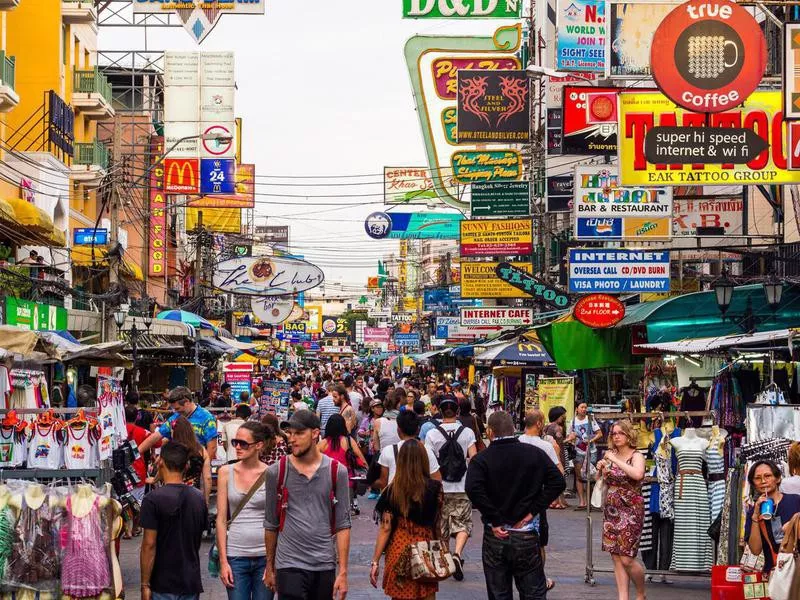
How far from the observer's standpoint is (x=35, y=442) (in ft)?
36.2

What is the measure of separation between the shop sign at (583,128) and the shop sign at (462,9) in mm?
11344

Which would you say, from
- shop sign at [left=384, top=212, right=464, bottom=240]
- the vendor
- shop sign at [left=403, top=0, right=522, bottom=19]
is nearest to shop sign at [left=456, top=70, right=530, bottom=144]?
shop sign at [left=403, top=0, right=522, bottom=19]

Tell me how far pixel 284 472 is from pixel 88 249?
33478 mm

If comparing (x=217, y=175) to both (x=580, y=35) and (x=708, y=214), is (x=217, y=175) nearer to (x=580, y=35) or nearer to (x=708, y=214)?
(x=580, y=35)

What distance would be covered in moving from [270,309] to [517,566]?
35.8 meters

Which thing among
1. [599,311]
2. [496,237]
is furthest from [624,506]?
[496,237]

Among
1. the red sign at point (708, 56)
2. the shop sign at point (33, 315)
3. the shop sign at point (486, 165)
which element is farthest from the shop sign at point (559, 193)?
the red sign at point (708, 56)

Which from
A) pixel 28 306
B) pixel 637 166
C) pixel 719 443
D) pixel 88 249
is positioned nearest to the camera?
pixel 719 443

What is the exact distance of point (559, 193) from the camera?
34750 mm

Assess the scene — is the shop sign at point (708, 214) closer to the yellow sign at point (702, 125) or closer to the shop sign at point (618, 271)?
the shop sign at point (618, 271)

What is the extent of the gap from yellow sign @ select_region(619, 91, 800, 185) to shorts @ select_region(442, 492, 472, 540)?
5503mm

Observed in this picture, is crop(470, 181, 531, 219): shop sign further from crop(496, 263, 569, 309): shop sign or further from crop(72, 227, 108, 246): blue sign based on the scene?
crop(72, 227, 108, 246): blue sign

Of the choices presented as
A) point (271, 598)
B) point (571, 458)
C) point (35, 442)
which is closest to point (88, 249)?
point (571, 458)

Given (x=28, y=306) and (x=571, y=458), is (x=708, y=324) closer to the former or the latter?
(x=571, y=458)
